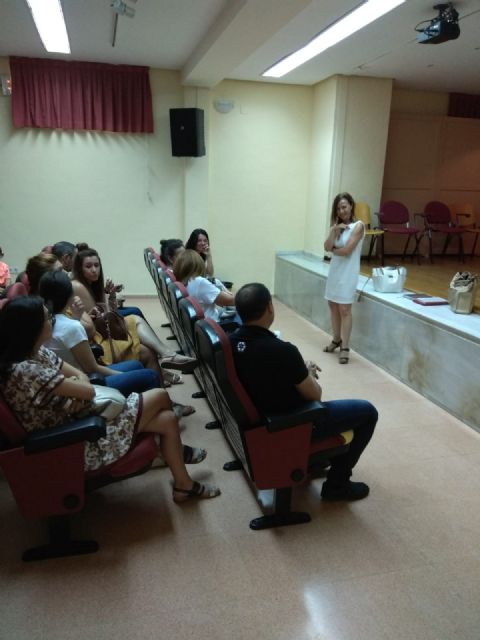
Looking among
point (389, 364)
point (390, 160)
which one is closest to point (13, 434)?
point (389, 364)

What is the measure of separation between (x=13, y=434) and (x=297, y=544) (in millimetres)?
1227

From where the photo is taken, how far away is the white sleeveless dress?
414cm

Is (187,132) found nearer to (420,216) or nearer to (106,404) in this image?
(420,216)

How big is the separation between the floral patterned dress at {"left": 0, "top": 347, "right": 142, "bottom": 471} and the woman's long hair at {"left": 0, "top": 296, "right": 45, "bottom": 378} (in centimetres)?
4

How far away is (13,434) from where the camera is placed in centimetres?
175

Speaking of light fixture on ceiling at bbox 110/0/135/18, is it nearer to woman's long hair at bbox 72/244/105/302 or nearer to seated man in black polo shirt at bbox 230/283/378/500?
woman's long hair at bbox 72/244/105/302

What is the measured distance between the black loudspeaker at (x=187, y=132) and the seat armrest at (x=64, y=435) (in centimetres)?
478

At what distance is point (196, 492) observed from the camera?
7.51 feet

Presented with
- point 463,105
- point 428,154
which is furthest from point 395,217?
point 463,105

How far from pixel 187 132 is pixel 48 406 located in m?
4.82

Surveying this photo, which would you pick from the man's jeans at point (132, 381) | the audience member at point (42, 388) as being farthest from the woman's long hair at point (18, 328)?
the man's jeans at point (132, 381)

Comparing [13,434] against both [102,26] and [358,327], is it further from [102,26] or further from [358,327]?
[102,26]

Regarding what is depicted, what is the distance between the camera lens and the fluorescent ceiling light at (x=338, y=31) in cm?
368

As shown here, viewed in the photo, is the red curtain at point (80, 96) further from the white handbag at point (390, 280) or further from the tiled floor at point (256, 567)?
the tiled floor at point (256, 567)
